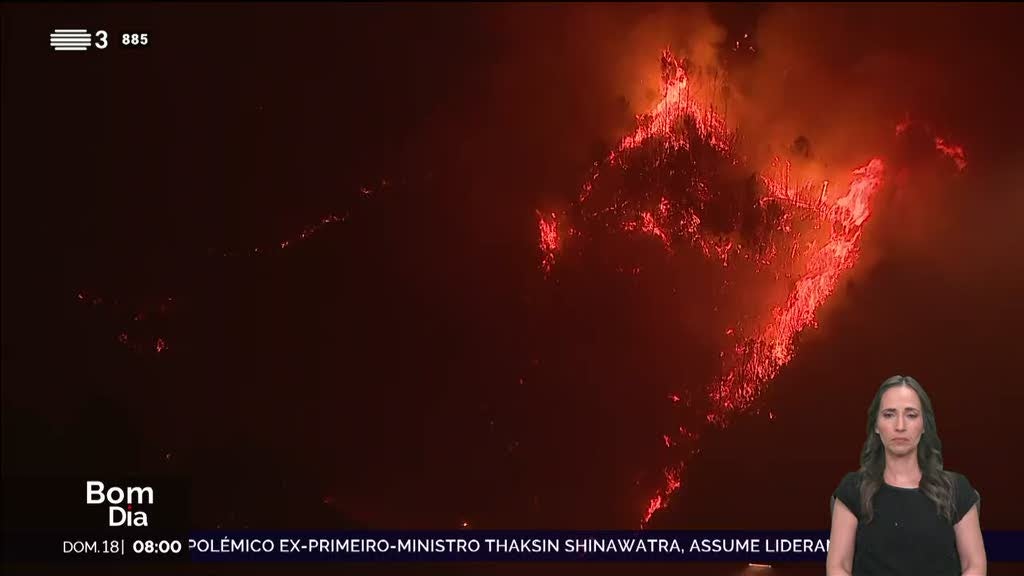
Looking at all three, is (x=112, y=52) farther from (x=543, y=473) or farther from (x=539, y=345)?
(x=543, y=473)

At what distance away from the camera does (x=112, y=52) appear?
4789 millimetres

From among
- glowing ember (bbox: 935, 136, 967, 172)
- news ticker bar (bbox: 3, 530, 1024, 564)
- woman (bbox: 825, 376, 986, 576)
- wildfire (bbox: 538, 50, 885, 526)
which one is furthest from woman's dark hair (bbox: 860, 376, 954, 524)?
glowing ember (bbox: 935, 136, 967, 172)

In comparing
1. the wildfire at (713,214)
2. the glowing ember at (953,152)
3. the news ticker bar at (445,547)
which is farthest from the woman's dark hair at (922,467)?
the glowing ember at (953,152)

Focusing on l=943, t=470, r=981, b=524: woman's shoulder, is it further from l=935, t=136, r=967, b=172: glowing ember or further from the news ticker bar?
l=935, t=136, r=967, b=172: glowing ember

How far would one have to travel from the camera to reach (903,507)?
2.11 m

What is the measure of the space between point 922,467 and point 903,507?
0.30 feet

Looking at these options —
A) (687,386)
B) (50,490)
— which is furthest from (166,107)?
(687,386)

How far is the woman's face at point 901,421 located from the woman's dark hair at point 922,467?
16 mm

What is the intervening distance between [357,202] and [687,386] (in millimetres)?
1573

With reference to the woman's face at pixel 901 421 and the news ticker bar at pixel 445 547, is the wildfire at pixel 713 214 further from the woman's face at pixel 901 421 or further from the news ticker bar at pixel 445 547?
the woman's face at pixel 901 421

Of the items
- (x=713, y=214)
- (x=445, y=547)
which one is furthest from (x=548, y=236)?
(x=445, y=547)

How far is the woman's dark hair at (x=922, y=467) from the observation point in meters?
2.09

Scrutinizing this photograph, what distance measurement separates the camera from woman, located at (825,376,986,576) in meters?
2.08

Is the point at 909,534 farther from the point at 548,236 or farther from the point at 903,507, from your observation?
the point at 548,236
